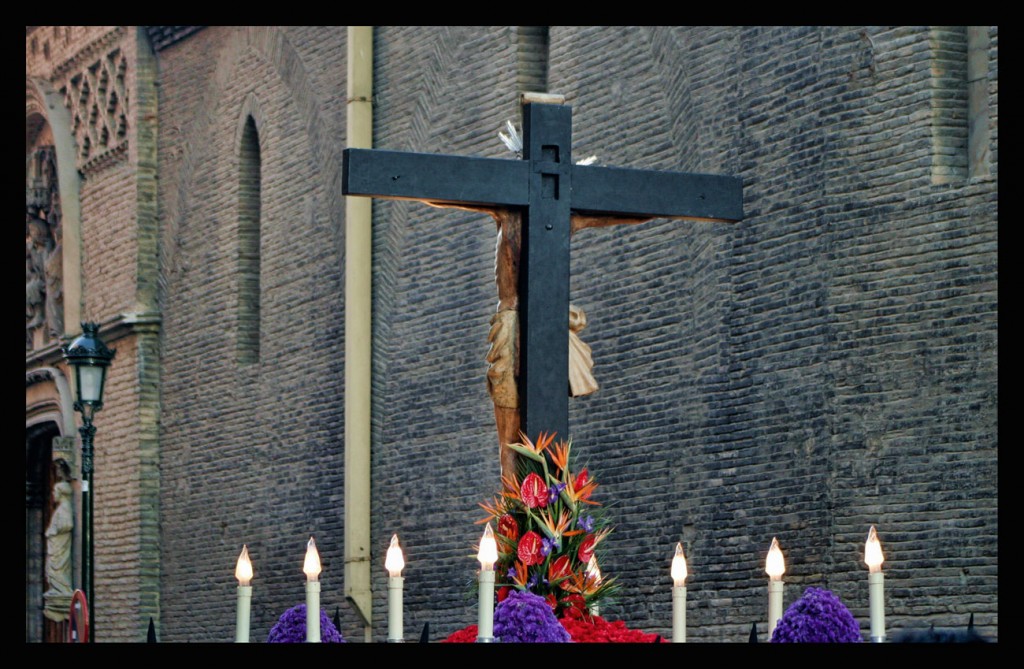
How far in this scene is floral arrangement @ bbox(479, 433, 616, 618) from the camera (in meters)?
6.25

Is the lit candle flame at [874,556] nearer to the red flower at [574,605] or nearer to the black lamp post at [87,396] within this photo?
the red flower at [574,605]

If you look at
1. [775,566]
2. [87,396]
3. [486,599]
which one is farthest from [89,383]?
[486,599]

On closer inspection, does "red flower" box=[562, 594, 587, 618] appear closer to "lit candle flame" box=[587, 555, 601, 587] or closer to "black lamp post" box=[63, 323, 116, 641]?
"lit candle flame" box=[587, 555, 601, 587]

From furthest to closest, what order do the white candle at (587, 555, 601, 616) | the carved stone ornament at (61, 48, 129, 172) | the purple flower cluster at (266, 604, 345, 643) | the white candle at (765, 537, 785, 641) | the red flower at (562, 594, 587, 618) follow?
the carved stone ornament at (61, 48, 129, 172), the white candle at (587, 555, 601, 616), the red flower at (562, 594, 587, 618), the purple flower cluster at (266, 604, 345, 643), the white candle at (765, 537, 785, 641)

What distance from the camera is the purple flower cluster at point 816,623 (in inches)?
218

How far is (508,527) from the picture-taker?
21.1ft

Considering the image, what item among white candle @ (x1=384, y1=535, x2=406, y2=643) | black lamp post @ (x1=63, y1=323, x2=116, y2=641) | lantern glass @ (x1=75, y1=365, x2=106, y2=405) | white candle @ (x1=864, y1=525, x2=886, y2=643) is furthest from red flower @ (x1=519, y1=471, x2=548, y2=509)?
lantern glass @ (x1=75, y1=365, x2=106, y2=405)

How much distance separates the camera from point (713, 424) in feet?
52.7

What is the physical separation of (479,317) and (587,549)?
12782 mm

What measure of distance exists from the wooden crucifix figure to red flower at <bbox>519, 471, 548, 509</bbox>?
801mm

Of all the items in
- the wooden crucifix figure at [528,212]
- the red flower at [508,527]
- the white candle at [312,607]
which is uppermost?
the wooden crucifix figure at [528,212]

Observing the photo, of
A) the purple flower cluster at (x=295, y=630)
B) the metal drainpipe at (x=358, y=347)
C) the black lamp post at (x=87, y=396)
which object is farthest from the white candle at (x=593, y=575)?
the metal drainpipe at (x=358, y=347)

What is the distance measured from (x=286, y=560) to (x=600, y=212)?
589 inches

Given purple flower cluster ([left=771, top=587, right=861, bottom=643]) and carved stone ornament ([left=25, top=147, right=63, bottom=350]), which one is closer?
purple flower cluster ([left=771, top=587, right=861, bottom=643])
